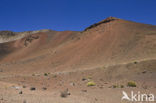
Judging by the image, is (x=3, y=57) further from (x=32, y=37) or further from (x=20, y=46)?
(x=32, y=37)

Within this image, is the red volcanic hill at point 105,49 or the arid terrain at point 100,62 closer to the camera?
the arid terrain at point 100,62

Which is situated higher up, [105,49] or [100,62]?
[105,49]

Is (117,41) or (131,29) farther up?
(131,29)

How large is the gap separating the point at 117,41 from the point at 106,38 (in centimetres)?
332

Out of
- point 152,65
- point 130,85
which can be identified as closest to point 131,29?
point 152,65

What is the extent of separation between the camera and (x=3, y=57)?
2078 inches

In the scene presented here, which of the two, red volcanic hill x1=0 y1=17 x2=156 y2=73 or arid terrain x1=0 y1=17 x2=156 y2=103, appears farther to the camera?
red volcanic hill x1=0 y1=17 x2=156 y2=73

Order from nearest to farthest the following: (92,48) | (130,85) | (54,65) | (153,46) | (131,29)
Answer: (130,85), (153,46), (54,65), (92,48), (131,29)

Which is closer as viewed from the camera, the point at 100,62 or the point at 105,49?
the point at 100,62

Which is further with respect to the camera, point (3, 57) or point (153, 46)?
point (3, 57)

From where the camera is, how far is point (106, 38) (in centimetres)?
3581

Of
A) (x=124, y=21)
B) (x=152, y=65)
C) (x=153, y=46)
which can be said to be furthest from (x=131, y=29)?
(x=152, y=65)

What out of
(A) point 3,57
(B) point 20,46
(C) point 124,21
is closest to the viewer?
(C) point 124,21

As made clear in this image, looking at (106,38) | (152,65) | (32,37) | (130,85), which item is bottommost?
(130,85)
